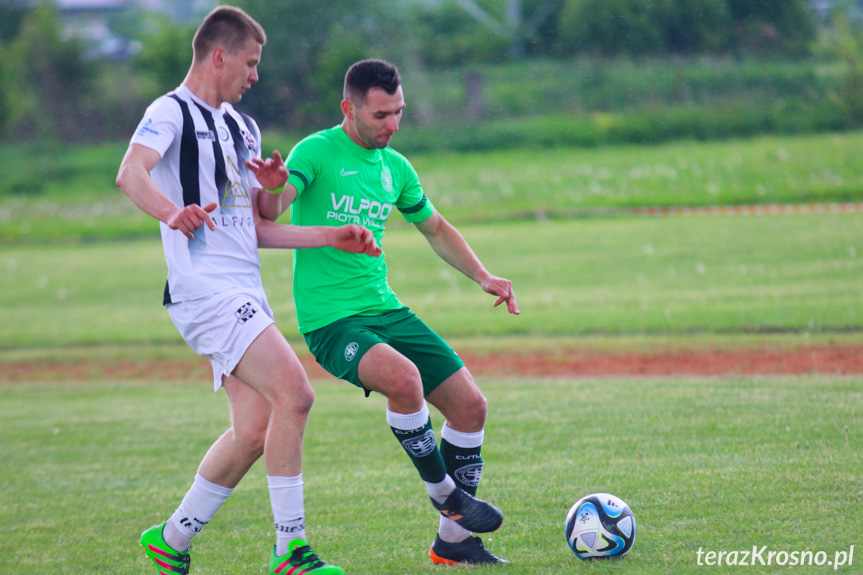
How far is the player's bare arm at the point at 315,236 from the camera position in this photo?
4109 mm

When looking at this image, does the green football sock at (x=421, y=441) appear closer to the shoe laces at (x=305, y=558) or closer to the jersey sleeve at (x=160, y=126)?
the shoe laces at (x=305, y=558)

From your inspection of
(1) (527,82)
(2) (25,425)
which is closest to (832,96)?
(1) (527,82)

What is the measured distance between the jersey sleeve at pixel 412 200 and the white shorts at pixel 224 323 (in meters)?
1.15

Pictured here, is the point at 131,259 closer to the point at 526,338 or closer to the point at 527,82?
the point at 526,338

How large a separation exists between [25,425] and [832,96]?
29.7m

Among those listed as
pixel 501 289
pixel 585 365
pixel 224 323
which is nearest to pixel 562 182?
pixel 585 365

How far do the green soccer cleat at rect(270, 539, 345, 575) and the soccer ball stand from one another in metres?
1.07

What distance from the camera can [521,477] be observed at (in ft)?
18.7

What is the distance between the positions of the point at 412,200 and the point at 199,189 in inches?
48.7

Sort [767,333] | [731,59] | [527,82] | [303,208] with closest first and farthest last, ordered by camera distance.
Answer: [303,208], [767,333], [731,59], [527,82]

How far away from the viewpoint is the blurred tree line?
34.3 meters

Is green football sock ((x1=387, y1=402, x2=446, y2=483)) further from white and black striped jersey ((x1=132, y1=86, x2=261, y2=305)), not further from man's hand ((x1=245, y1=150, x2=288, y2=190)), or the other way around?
man's hand ((x1=245, y1=150, x2=288, y2=190))

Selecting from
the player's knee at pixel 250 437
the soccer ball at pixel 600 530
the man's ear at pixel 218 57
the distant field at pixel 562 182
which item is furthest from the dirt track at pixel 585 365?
the distant field at pixel 562 182

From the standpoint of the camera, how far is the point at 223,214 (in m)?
4.14
